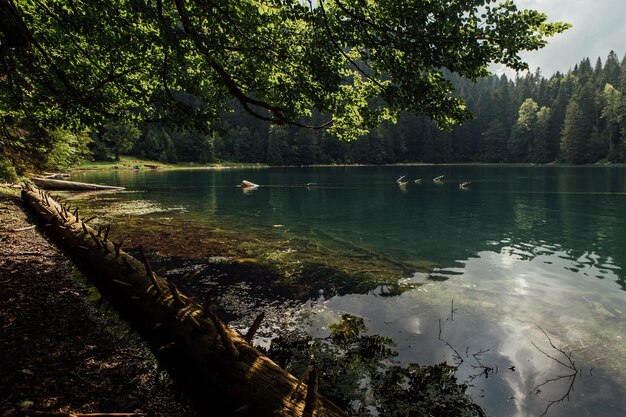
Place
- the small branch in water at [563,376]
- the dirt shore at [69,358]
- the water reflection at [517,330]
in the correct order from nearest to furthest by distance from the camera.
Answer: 1. the dirt shore at [69,358]
2. the small branch in water at [563,376]
3. the water reflection at [517,330]

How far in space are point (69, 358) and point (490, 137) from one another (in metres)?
161

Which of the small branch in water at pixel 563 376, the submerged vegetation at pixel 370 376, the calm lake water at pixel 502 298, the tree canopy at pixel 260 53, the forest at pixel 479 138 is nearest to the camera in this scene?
the submerged vegetation at pixel 370 376

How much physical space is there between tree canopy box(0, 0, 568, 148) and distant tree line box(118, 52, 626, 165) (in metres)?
106

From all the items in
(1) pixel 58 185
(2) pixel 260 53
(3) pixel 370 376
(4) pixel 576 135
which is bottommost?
(3) pixel 370 376

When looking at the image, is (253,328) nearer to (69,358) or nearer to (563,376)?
(69,358)

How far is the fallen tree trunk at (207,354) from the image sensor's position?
4172 millimetres

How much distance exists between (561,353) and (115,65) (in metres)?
14.0

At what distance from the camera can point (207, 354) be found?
5.05m

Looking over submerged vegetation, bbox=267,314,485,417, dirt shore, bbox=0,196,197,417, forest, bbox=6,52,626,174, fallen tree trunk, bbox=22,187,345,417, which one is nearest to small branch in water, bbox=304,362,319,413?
fallen tree trunk, bbox=22,187,345,417

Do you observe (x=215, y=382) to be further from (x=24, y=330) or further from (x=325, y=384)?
(x=24, y=330)

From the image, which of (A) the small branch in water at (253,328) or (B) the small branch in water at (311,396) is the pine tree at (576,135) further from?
(B) the small branch in water at (311,396)

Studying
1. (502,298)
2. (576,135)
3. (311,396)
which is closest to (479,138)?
(576,135)

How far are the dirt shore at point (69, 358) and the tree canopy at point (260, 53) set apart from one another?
17.3ft

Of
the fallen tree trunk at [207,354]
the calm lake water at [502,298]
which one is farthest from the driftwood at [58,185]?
the fallen tree trunk at [207,354]
